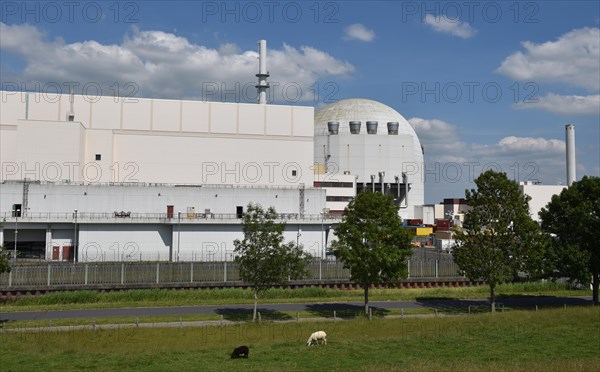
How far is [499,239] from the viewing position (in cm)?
3167

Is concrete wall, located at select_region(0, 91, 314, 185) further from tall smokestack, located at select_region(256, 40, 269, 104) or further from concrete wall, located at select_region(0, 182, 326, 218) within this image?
tall smokestack, located at select_region(256, 40, 269, 104)

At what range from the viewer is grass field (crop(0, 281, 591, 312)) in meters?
33.2

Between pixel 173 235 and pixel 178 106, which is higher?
pixel 178 106

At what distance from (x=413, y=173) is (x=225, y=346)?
3746 inches

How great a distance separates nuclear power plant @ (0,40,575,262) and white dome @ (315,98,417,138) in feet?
117

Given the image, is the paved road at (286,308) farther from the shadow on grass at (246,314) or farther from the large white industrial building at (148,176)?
the large white industrial building at (148,176)

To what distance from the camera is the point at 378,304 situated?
34531mm

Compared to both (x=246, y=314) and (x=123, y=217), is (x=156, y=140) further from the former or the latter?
A: (x=246, y=314)

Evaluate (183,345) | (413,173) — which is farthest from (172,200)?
(413,173)

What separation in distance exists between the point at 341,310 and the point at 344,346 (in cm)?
1011

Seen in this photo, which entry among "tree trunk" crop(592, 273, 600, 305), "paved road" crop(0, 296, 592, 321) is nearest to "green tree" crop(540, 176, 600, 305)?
"tree trunk" crop(592, 273, 600, 305)

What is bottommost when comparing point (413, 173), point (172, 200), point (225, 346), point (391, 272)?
point (225, 346)

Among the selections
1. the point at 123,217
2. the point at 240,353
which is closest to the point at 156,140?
the point at 123,217

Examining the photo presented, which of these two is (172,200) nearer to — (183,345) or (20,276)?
(20,276)
